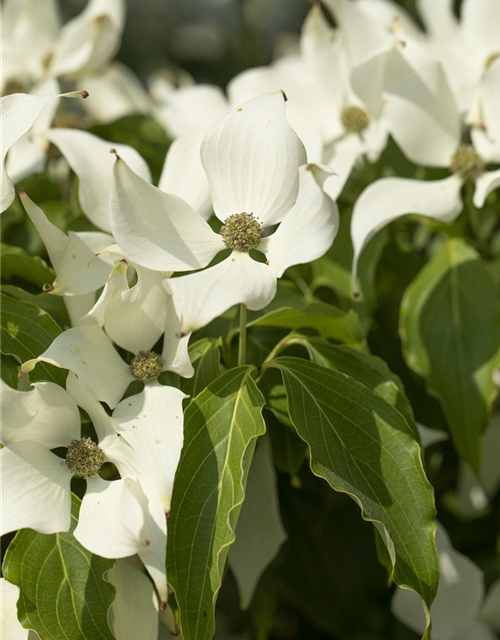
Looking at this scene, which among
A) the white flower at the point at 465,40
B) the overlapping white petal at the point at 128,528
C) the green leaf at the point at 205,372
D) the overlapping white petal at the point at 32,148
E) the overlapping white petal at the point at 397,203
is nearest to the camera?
the overlapping white petal at the point at 128,528

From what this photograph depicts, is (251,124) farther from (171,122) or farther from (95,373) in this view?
(171,122)

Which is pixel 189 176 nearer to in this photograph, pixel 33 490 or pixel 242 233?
pixel 242 233

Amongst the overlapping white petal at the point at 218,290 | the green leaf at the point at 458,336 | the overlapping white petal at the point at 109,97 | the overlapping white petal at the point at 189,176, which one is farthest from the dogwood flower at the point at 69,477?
the overlapping white petal at the point at 109,97

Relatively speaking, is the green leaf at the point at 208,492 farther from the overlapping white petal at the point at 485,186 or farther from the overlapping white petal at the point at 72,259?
the overlapping white petal at the point at 485,186

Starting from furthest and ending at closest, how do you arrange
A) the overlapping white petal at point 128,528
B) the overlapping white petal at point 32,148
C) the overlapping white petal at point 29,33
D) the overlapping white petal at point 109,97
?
1. the overlapping white petal at point 109,97
2. the overlapping white petal at point 29,33
3. the overlapping white petal at point 32,148
4. the overlapping white petal at point 128,528

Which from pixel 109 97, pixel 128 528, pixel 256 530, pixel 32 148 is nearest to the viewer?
pixel 128 528

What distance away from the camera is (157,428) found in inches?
19.5

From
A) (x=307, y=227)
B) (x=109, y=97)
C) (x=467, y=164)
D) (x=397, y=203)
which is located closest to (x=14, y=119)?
(x=307, y=227)

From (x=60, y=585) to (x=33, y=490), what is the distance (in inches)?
2.9

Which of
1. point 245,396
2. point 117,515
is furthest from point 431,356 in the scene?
point 117,515

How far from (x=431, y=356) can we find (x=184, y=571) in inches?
14.1

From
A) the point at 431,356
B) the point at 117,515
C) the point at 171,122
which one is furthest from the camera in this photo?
the point at 171,122

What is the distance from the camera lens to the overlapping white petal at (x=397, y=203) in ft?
2.21

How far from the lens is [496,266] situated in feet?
2.71
